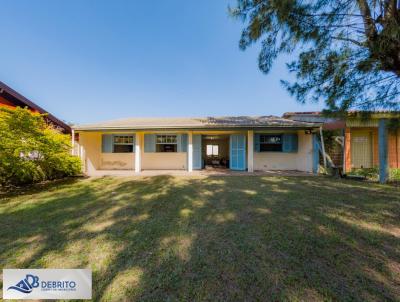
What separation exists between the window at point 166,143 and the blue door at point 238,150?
3.49 m

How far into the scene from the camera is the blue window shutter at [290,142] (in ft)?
33.8

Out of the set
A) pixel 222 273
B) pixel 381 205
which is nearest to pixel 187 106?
pixel 381 205

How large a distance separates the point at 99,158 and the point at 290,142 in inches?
458

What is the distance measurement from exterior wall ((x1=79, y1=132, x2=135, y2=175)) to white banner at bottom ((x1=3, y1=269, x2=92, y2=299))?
30.2 feet

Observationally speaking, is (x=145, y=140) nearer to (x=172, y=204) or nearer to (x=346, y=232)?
(x=172, y=204)

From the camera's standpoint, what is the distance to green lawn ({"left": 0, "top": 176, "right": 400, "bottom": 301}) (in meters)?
1.95

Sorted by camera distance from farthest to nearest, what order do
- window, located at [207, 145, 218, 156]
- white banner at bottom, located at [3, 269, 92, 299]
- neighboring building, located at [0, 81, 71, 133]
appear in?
window, located at [207, 145, 218, 156] < neighboring building, located at [0, 81, 71, 133] < white banner at bottom, located at [3, 269, 92, 299]

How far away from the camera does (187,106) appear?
2055 cm

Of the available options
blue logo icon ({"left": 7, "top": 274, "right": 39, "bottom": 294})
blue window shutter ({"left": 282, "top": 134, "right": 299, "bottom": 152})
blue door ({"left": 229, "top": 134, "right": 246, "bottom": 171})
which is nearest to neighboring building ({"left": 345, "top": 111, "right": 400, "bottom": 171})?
blue window shutter ({"left": 282, "top": 134, "right": 299, "bottom": 152})

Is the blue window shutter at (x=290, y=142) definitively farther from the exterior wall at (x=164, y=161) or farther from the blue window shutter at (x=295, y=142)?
the exterior wall at (x=164, y=161)

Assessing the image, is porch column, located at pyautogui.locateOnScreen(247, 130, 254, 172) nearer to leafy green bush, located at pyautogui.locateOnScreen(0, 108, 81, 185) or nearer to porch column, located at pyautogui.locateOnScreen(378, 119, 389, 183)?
porch column, located at pyautogui.locateOnScreen(378, 119, 389, 183)

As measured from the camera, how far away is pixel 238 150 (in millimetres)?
10414

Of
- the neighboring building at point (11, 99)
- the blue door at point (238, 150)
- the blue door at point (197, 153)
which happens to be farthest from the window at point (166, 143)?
the neighboring building at point (11, 99)

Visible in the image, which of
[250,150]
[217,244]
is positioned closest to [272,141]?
[250,150]
